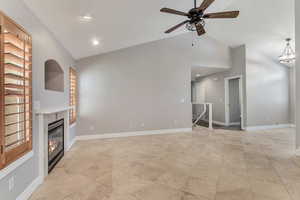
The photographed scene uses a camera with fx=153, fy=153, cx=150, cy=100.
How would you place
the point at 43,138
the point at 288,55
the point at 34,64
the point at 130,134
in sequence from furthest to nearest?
the point at 130,134 < the point at 288,55 < the point at 43,138 < the point at 34,64

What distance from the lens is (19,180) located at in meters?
1.88

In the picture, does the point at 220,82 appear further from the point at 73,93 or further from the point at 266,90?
the point at 73,93

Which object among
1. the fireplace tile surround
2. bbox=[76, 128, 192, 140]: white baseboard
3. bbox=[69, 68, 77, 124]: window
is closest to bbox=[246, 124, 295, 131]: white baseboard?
bbox=[76, 128, 192, 140]: white baseboard

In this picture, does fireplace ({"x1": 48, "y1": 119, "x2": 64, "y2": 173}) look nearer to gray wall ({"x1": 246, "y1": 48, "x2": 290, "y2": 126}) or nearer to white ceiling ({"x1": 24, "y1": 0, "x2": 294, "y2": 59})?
white ceiling ({"x1": 24, "y1": 0, "x2": 294, "y2": 59})

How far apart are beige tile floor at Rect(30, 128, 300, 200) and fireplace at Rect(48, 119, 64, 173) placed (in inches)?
6.1

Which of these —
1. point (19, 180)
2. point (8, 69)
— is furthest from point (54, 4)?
point (19, 180)

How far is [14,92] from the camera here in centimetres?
179

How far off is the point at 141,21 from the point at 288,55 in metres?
5.30

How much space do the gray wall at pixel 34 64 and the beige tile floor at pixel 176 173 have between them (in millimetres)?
354

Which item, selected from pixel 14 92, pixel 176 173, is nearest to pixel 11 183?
pixel 14 92

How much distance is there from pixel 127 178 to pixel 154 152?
52.6 inches

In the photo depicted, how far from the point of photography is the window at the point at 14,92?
1597 mm

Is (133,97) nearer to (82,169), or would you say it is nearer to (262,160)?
(82,169)

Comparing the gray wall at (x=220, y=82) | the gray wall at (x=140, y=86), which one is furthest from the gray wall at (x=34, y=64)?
the gray wall at (x=220, y=82)
